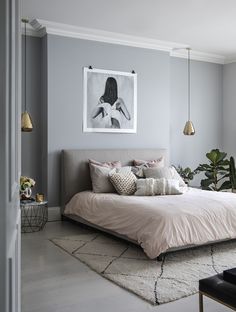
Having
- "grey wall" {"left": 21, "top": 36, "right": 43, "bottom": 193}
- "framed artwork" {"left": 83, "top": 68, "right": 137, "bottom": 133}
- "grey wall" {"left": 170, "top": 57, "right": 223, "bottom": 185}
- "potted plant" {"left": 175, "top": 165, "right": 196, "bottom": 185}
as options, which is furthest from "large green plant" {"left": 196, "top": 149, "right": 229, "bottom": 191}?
"grey wall" {"left": 21, "top": 36, "right": 43, "bottom": 193}

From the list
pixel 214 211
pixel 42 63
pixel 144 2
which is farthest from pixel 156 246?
pixel 42 63

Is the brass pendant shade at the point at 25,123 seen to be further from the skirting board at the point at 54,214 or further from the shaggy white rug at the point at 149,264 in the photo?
the shaggy white rug at the point at 149,264

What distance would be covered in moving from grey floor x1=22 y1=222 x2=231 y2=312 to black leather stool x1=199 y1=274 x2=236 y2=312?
16.6 inches

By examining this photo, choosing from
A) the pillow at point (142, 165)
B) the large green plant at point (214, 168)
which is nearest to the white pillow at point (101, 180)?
the pillow at point (142, 165)

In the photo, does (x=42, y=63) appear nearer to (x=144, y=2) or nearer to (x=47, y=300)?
(x=144, y=2)

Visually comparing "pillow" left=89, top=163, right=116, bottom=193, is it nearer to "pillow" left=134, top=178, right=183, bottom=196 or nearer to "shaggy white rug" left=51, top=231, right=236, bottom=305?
"pillow" left=134, top=178, right=183, bottom=196

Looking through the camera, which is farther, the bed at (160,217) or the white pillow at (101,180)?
the white pillow at (101,180)

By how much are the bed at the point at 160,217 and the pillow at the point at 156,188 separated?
0.19 metres

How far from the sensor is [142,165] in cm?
571

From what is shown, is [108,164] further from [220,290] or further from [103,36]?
[220,290]

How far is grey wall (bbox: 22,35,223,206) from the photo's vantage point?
5457mm

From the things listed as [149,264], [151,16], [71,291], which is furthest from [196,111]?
[71,291]

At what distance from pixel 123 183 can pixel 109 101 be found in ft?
4.91

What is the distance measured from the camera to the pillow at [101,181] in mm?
5203
